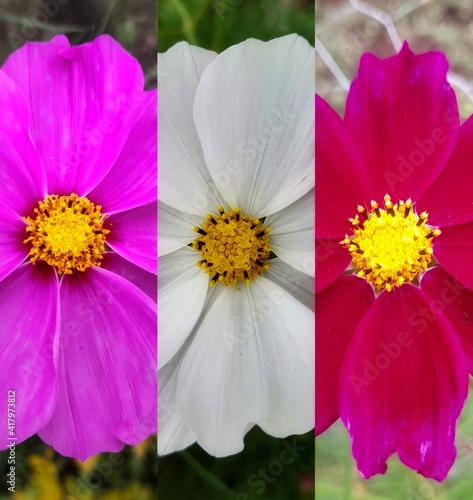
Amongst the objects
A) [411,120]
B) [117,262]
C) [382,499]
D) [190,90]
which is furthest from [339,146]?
[382,499]

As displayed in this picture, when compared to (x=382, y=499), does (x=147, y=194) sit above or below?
above

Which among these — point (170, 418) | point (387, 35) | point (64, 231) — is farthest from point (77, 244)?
point (387, 35)

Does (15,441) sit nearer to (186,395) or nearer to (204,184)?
(186,395)

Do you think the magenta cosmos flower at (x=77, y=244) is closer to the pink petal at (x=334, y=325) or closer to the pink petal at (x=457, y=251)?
the pink petal at (x=334, y=325)

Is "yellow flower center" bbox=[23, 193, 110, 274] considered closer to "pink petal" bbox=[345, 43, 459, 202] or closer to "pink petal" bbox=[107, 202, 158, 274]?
"pink petal" bbox=[107, 202, 158, 274]

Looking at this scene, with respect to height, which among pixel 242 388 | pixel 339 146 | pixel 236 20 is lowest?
pixel 242 388
